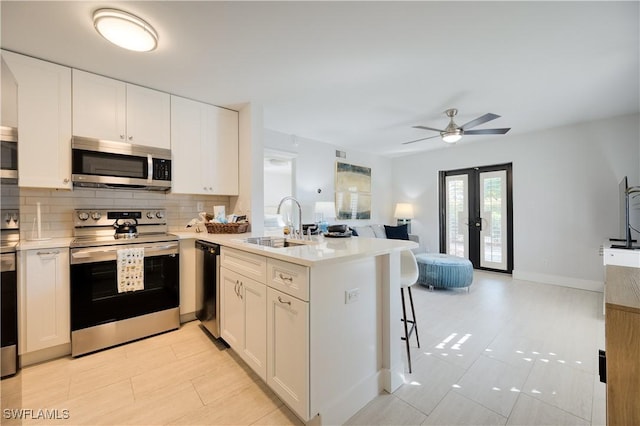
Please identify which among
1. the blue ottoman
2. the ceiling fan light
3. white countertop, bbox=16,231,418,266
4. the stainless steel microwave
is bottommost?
the blue ottoman

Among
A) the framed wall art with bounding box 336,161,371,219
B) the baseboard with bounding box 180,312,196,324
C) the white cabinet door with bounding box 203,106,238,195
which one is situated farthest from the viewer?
the framed wall art with bounding box 336,161,371,219

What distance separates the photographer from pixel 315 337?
1.36 m

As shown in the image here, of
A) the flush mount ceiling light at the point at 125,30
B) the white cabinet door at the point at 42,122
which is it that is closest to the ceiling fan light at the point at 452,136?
the flush mount ceiling light at the point at 125,30

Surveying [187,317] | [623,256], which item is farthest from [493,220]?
[187,317]

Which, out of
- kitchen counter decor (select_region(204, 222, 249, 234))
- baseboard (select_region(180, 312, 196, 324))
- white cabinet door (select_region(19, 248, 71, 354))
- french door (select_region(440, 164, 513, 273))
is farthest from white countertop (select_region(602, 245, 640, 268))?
white cabinet door (select_region(19, 248, 71, 354))

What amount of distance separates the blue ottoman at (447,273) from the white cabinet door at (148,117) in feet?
12.3

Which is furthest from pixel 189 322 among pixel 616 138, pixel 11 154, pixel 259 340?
pixel 616 138

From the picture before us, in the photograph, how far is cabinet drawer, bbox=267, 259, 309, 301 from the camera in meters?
1.35

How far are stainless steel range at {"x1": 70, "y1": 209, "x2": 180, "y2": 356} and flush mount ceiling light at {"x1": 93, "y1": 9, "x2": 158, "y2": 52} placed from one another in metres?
1.54

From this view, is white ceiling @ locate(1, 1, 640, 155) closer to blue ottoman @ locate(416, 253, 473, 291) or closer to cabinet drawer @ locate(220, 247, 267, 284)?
cabinet drawer @ locate(220, 247, 267, 284)

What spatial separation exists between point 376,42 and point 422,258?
3.08 metres

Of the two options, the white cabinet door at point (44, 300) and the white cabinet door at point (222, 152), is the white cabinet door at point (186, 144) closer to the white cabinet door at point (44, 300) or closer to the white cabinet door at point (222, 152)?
the white cabinet door at point (222, 152)

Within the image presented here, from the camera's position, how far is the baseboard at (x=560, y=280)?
381cm

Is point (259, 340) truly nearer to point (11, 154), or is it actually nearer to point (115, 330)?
point (115, 330)
